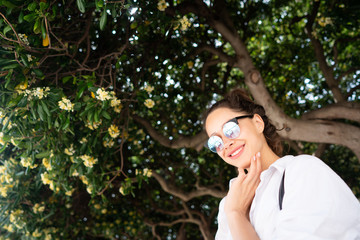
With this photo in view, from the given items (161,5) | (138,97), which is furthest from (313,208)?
(138,97)

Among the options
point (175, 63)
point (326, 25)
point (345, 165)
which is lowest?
point (345, 165)

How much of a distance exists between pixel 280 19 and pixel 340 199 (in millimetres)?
4779

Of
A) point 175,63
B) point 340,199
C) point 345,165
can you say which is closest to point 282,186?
point 340,199

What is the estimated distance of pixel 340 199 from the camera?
120 centimetres

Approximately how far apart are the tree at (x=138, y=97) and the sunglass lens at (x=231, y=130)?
3.70 ft

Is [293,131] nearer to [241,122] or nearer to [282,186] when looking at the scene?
[241,122]

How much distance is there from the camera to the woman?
118cm

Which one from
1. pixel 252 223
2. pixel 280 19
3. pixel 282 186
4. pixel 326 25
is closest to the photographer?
pixel 282 186

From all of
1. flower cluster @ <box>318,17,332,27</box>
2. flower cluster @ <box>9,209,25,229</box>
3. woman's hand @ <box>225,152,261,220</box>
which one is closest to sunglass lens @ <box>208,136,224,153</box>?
woman's hand @ <box>225,152,261,220</box>

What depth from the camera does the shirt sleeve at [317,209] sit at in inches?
45.9

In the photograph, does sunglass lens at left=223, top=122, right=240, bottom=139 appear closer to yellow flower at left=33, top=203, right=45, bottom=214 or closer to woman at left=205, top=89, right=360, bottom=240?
woman at left=205, top=89, right=360, bottom=240

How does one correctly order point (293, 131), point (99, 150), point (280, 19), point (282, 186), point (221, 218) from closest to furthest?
1. point (282, 186)
2. point (221, 218)
3. point (293, 131)
4. point (99, 150)
5. point (280, 19)

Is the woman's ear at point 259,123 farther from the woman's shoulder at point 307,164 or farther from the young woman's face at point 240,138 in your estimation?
Answer: the woman's shoulder at point 307,164

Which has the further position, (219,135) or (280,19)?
(280,19)
